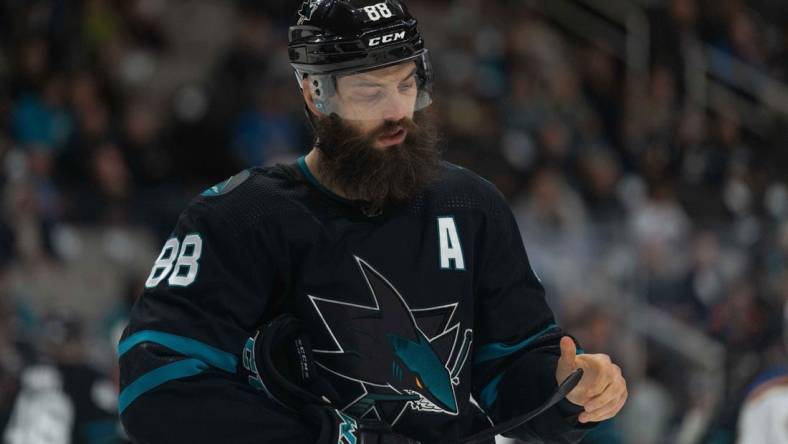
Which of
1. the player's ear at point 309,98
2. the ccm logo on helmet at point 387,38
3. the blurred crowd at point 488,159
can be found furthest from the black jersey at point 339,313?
the blurred crowd at point 488,159

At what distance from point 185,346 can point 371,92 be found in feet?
1.94

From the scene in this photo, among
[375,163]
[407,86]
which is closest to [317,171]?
[375,163]

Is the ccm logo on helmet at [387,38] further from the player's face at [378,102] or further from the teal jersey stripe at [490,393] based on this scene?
the teal jersey stripe at [490,393]

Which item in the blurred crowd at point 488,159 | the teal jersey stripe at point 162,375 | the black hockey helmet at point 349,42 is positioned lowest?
the blurred crowd at point 488,159

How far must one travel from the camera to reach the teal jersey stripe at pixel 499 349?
2484mm

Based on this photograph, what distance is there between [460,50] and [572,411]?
6.72 metres

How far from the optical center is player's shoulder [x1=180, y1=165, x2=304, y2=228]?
234cm

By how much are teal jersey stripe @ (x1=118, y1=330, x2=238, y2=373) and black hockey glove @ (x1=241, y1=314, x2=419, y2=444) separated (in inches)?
1.8

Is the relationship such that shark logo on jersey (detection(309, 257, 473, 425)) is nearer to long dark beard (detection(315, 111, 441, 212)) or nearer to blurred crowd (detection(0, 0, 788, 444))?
long dark beard (detection(315, 111, 441, 212))

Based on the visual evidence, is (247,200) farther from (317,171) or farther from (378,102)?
(378,102)

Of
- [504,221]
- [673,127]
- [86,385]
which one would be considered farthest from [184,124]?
[504,221]

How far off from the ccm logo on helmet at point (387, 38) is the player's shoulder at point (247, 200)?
0.31m

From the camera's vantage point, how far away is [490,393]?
252cm

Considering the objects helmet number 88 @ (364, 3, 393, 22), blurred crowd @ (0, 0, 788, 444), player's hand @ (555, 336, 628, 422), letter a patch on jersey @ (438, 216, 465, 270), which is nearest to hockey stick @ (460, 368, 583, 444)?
player's hand @ (555, 336, 628, 422)
